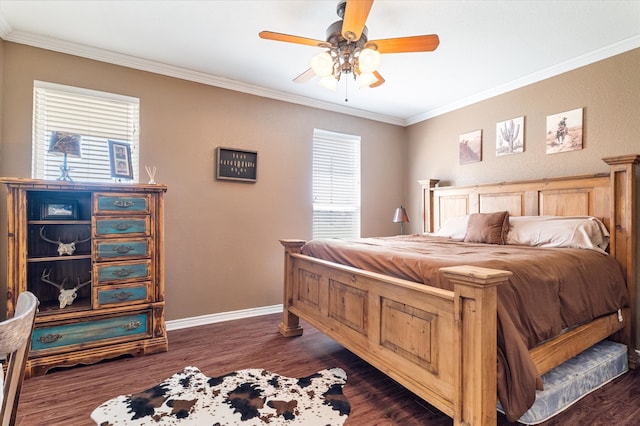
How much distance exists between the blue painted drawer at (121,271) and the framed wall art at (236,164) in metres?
1.21

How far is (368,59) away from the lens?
199 centimetres

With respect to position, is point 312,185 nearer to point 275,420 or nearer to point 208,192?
point 208,192

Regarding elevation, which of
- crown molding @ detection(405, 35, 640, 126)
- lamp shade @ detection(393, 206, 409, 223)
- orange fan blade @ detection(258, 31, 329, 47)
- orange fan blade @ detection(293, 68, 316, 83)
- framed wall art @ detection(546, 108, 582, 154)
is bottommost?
lamp shade @ detection(393, 206, 409, 223)

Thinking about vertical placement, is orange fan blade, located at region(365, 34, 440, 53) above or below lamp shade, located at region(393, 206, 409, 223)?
above

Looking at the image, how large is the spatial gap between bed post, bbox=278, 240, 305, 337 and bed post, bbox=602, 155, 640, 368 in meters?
2.57

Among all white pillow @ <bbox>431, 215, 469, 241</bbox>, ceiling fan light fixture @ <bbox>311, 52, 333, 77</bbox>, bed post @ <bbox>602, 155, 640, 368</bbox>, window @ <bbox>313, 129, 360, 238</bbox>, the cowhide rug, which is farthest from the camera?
window @ <bbox>313, 129, 360, 238</bbox>

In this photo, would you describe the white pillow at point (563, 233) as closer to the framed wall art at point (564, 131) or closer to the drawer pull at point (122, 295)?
the framed wall art at point (564, 131)

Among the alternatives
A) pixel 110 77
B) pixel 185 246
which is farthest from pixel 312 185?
pixel 110 77

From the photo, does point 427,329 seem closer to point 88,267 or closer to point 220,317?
point 220,317

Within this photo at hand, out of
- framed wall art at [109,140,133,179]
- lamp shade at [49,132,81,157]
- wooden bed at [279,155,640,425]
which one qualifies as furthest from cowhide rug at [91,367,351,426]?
lamp shade at [49,132,81,157]

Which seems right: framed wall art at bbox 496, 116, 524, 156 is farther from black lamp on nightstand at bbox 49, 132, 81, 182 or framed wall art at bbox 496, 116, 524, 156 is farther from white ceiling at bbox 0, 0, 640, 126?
black lamp on nightstand at bbox 49, 132, 81, 182

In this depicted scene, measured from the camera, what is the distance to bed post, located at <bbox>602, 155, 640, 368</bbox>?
2.41 metres

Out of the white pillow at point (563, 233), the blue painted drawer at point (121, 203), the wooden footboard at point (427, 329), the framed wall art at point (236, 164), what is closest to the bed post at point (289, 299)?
the wooden footboard at point (427, 329)

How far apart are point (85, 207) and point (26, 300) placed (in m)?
2.22
